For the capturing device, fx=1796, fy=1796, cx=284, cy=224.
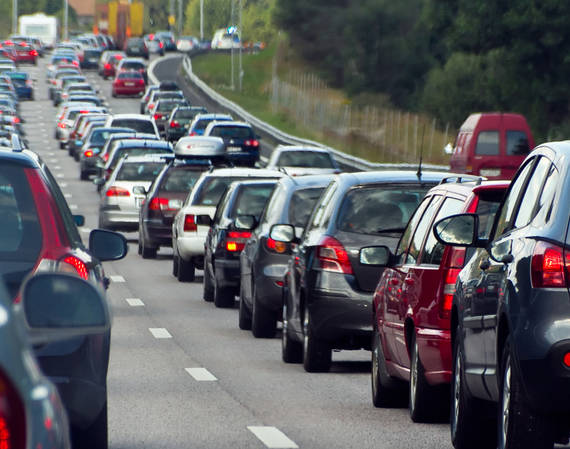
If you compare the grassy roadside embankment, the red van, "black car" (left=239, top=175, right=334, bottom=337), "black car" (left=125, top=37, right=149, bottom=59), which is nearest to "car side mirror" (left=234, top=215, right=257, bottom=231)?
"black car" (left=239, top=175, right=334, bottom=337)

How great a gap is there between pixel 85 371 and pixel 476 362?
2.23 metres

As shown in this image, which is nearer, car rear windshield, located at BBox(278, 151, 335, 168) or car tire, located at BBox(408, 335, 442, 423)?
car tire, located at BBox(408, 335, 442, 423)

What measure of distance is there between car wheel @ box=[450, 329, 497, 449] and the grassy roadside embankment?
3660cm

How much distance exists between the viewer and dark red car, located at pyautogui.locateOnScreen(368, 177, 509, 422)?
9891 mm

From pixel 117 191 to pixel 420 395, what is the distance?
22976mm

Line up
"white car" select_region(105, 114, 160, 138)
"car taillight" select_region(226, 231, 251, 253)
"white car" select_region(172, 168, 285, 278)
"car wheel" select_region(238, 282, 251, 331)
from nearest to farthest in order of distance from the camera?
1. "car wheel" select_region(238, 282, 251, 331)
2. "car taillight" select_region(226, 231, 251, 253)
3. "white car" select_region(172, 168, 285, 278)
4. "white car" select_region(105, 114, 160, 138)

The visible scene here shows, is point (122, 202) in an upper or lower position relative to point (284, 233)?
lower

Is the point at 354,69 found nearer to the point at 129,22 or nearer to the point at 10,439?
the point at 129,22

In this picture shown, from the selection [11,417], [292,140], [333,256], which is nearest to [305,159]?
[292,140]

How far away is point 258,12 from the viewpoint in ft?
488

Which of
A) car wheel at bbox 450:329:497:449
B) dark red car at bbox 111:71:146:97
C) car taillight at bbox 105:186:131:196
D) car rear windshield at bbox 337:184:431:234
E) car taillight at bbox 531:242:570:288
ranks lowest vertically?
dark red car at bbox 111:71:146:97

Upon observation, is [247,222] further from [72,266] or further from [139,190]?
[139,190]

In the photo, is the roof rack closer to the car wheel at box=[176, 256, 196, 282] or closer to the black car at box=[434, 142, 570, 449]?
the black car at box=[434, 142, 570, 449]

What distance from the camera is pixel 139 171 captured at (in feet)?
111
